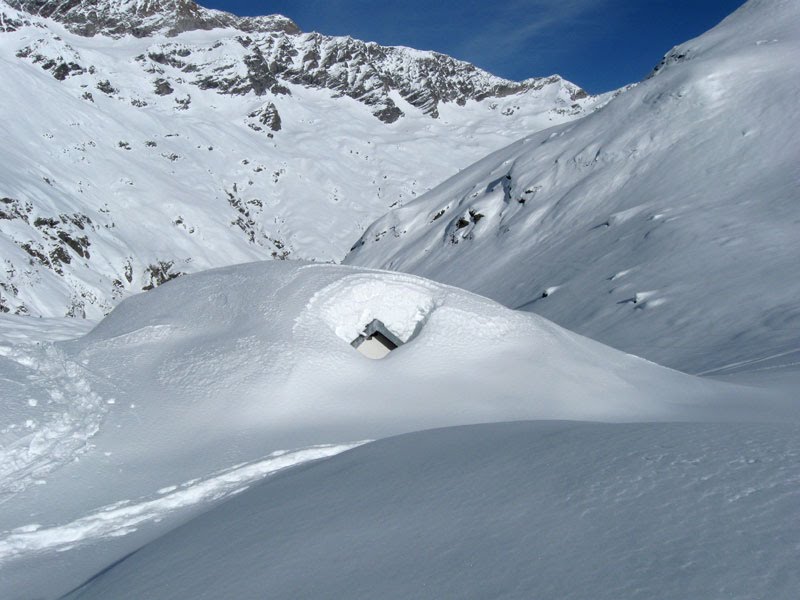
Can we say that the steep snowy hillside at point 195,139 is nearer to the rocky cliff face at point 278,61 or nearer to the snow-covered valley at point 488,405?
the rocky cliff face at point 278,61

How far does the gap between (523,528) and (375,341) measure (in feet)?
19.1

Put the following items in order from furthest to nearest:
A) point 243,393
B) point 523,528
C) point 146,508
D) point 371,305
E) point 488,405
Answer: point 371,305
point 488,405
point 243,393
point 146,508
point 523,528

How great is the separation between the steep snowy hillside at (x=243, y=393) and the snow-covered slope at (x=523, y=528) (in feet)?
3.19

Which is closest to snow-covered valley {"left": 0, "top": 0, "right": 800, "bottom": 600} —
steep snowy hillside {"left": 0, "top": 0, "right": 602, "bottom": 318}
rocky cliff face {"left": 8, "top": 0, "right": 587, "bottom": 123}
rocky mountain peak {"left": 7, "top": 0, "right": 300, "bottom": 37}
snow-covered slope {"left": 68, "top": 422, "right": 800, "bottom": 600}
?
snow-covered slope {"left": 68, "top": 422, "right": 800, "bottom": 600}

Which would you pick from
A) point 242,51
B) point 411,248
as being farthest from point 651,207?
point 242,51

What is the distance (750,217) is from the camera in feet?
55.4

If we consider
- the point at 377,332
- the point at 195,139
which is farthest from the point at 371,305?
the point at 195,139

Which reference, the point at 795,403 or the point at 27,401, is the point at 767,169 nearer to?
the point at 795,403

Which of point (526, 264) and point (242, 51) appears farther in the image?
point (242, 51)

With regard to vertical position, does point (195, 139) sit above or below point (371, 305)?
above

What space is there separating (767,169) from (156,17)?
111689mm

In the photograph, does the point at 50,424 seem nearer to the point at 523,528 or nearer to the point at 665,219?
the point at 523,528

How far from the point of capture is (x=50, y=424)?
689cm

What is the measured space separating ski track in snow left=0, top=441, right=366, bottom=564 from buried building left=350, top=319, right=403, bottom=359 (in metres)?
2.83
